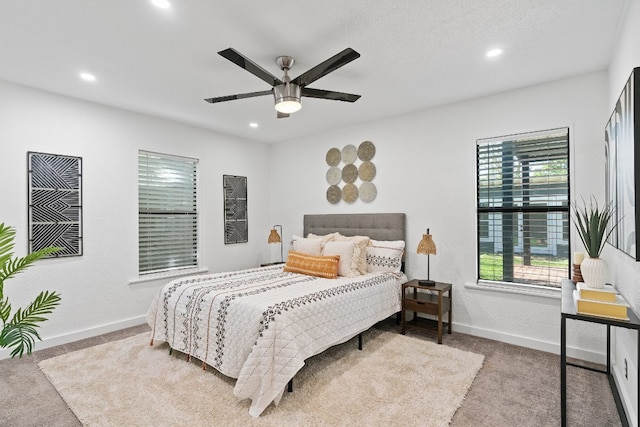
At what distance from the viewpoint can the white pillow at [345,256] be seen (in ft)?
12.2

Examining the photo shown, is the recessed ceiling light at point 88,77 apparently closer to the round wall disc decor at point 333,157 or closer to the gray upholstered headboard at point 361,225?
the round wall disc decor at point 333,157

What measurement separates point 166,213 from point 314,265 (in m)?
2.19

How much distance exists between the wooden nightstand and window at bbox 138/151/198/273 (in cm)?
296

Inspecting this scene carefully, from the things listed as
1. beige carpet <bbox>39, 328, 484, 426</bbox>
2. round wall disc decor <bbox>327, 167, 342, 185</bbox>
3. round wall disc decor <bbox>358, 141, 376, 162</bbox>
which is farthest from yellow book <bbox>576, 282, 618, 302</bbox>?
round wall disc decor <bbox>327, 167, 342, 185</bbox>

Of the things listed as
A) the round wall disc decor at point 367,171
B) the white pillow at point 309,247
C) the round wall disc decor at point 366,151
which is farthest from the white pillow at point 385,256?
the round wall disc decor at point 366,151

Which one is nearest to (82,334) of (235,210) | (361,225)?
(235,210)

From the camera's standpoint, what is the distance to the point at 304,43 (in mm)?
2424

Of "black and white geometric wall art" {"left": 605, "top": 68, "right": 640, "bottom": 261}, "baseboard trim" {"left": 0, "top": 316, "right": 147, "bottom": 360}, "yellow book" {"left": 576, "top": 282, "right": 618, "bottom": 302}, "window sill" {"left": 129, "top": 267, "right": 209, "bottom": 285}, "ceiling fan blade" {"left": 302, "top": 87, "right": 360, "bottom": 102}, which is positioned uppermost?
"ceiling fan blade" {"left": 302, "top": 87, "right": 360, "bottom": 102}

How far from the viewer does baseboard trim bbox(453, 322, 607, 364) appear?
292 centimetres

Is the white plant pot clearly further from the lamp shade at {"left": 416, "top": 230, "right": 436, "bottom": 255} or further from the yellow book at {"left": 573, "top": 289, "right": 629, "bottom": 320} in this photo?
the lamp shade at {"left": 416, "top": 230, "right": 436, "bottom": 255}

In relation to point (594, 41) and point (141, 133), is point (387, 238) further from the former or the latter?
point (141, 133)

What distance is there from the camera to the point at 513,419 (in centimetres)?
213

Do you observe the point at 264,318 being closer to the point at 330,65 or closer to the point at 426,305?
the point at 330,65

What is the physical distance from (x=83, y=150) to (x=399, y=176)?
3719mm
